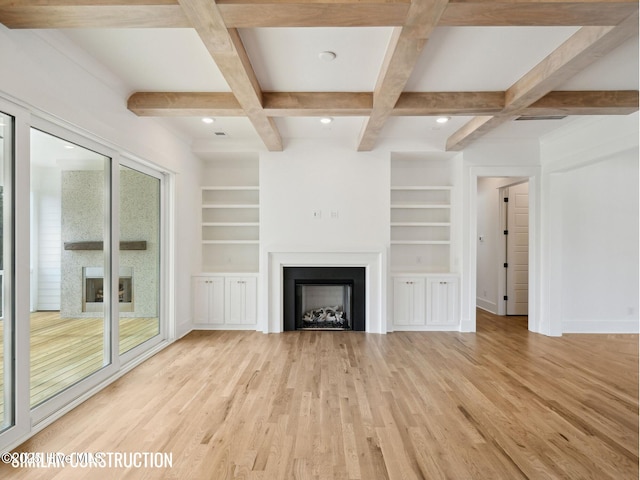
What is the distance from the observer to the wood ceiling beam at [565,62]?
205 centimetres

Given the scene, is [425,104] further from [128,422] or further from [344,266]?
[128,422]

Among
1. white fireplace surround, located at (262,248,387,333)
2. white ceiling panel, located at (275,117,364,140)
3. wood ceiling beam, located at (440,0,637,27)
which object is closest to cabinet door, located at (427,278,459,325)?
white fireplace surround, located at (262,248,387,333)

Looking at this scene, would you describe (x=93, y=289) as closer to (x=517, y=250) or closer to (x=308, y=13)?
(x=308, y=13)

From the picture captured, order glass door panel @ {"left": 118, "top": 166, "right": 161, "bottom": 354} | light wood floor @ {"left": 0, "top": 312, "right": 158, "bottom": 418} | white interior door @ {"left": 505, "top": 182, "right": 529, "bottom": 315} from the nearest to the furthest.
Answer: light wood floor @ {"left": 0, "top": 312, "right": 158, "bottom": 418} < glass door panel @ {"left": 118, "top": 166, "right": 161, "bottom": 354} < white interior door @ {"left": 505, "top": 182, "right": 529, "bottom": 315}

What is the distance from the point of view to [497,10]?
6.04 feet

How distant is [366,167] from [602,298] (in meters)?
3.87

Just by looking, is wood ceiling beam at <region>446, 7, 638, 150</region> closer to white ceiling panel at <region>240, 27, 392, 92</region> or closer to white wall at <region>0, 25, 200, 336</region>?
white ceiling panel at <region>240, 27, 392, 92</region>

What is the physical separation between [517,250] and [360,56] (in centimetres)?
485

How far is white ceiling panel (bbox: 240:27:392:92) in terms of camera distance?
7.63ft

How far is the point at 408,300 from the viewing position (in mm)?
4934

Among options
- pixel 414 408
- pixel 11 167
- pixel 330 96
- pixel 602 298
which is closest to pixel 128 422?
pixel 11 167

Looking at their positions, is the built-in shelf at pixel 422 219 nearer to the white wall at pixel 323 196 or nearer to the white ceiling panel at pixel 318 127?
the white wall at pixel 323 196

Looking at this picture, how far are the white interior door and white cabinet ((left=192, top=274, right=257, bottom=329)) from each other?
174 inches

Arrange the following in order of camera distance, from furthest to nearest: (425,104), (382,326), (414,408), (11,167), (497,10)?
(382,326) → (425,104) → (414,408) → (11,167) → (497,10)
